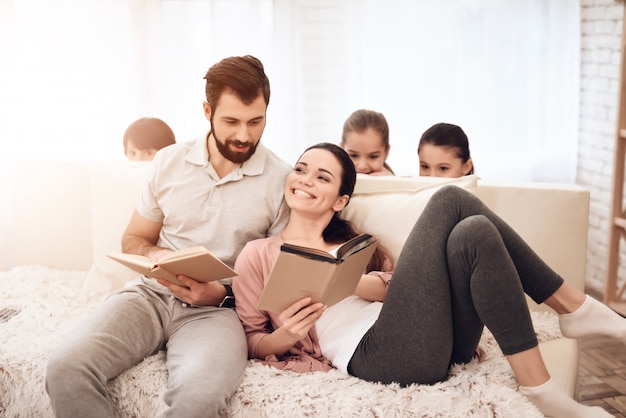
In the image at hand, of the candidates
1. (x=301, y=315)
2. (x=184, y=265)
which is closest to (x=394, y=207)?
(x=301, y=315)

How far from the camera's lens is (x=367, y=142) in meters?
2.58

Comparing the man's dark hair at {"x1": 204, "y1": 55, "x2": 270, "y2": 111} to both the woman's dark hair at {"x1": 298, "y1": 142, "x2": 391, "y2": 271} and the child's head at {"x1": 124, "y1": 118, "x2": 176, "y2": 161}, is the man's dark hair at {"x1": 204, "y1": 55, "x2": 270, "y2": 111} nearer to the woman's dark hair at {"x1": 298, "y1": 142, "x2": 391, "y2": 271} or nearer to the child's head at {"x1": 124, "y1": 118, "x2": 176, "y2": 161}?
the woman's dark hair at {"x1": 298, "y1": 142, "x2": 391, "y2": 271}

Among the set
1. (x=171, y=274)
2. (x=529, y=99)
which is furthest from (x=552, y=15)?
(x=171, y=274)

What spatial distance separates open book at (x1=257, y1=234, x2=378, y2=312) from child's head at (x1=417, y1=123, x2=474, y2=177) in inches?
36.9

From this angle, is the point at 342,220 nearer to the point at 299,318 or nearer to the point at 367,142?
the point at 299,318

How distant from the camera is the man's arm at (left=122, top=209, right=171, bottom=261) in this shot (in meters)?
2.06

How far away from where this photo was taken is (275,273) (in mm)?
1473

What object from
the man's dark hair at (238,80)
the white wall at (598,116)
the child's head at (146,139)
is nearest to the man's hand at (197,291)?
the man's dark hair at (238,80)

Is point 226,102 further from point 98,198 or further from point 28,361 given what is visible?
point 28,361

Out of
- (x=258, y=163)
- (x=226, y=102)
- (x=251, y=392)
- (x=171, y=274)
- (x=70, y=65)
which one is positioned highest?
(x=70, y=65)

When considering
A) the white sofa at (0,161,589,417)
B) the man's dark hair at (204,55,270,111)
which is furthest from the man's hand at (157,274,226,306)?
the man's dark hair at (204,55,270,111)

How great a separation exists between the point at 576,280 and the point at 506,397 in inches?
25.5

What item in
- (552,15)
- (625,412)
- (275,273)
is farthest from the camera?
(552,15)

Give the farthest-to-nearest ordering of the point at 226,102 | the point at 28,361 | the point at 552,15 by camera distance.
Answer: the point at 552,15 < the point at 226,102 < the point at 28,361
